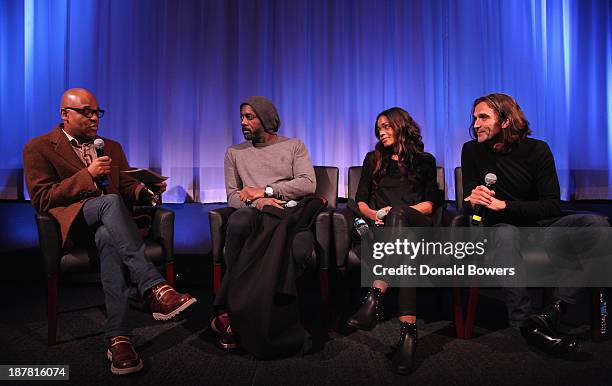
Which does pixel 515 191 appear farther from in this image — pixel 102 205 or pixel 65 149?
pixel 65 149

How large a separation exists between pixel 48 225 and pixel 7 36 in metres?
2.68

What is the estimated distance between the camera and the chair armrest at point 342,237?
7.41 ft

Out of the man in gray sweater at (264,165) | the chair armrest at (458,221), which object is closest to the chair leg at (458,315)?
the chair armrest at (458,221)

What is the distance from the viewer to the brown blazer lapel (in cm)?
227

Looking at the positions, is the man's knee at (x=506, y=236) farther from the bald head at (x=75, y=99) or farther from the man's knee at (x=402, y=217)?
the bald head at (x=75, y=99)

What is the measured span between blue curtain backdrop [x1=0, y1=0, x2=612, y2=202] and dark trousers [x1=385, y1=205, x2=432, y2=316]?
4.96 ft

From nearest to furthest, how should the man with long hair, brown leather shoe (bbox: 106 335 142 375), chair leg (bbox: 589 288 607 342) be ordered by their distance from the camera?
brown leather shoe (bbox: 106 335 142 375)
the man with long hair
chair leg (bbox: 589 288 607 342)

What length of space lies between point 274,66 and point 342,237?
2.01 metres

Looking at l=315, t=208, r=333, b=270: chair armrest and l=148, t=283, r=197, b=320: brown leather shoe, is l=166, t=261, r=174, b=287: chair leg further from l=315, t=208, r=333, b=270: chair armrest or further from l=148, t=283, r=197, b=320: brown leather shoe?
l=315, t=208, r=333, b=270: chair armrest

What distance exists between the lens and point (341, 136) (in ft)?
12.0

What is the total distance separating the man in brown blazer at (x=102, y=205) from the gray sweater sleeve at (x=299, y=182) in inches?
28.6

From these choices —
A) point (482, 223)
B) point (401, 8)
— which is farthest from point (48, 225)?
point (401, 8)

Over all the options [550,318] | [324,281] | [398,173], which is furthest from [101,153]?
[550,318]

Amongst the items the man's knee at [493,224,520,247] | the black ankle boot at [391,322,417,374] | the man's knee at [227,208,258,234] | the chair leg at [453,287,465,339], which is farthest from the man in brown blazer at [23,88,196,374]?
the man's knee at [493,224,520,247]
